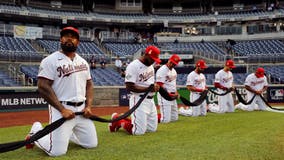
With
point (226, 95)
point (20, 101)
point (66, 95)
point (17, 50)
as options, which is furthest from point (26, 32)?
point (66, 95)

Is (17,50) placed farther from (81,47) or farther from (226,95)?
(226,95)

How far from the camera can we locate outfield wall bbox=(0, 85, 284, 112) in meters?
16.8

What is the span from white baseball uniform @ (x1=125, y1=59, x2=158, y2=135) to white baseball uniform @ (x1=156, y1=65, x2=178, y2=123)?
2173 mm

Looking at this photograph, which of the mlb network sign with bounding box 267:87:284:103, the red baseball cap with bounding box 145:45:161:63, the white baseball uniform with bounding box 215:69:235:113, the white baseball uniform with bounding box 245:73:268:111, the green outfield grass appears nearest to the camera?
the green outfield grass

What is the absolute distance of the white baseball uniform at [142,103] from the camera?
790cm

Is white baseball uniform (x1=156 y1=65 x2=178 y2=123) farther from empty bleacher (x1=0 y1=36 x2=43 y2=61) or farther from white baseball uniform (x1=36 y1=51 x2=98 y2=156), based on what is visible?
empty bleacher (x1=0 y1=36 x2=43 y2=61)

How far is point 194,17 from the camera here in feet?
148

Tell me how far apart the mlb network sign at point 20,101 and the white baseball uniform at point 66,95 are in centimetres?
1176

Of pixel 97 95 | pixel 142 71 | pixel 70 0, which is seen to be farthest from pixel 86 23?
pixel 142 71

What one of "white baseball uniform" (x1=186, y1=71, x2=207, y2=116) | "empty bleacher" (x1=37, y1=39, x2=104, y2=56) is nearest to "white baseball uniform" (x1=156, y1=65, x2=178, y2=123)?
"white baseball uniform" (x1=186, y1=71, x2=207, y2=116)

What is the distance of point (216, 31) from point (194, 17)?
3.49 m

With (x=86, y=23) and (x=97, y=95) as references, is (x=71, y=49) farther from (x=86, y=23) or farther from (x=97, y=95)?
(x=86, y=23)

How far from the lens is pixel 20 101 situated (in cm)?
1720

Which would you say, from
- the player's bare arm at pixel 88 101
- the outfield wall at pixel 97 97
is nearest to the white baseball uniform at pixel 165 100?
the player's bare arm at pixel 88 101
